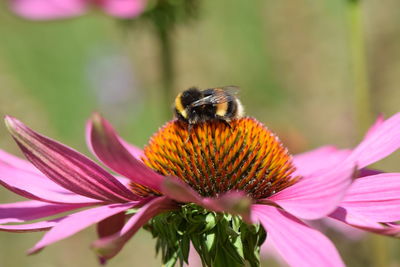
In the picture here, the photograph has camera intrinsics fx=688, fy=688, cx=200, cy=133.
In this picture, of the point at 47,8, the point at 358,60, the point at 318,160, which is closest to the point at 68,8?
the point at 47,8

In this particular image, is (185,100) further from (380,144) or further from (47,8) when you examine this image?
(47,8)

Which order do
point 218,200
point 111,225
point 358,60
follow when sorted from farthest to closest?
1. point 358,60
2. point 111,225
3. point 218,200

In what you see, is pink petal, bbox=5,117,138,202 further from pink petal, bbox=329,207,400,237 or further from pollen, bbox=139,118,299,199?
pink petal, bbox=329,207,400,237

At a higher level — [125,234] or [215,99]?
[215,99]

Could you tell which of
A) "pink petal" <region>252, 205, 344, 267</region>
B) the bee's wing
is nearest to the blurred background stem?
the bee's wing

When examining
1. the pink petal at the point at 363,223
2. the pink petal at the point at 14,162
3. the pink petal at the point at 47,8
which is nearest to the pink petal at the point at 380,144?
the pink petal at the point at 363,223

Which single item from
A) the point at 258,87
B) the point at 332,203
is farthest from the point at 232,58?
the point at 332,203
